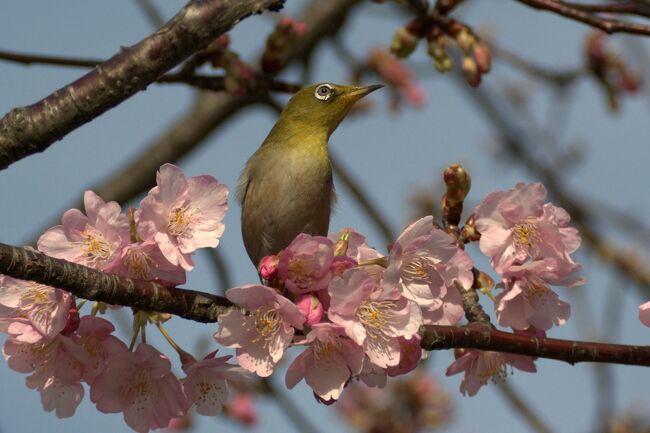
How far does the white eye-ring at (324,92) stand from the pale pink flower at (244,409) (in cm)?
470

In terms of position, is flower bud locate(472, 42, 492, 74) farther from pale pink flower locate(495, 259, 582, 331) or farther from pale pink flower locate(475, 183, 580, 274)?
pale pink flower locate(495, 259, 582, 331)

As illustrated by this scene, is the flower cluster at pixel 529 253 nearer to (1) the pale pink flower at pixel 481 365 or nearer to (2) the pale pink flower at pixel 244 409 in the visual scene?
(1) the pale pink flower at pixel 481 365

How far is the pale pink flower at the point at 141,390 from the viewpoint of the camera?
10.1 ft

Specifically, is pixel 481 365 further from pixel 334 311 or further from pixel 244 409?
pixel 244 409

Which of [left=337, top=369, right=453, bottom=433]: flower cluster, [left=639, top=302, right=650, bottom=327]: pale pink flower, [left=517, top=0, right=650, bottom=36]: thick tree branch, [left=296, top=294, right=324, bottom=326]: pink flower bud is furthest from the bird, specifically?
[left=337, top=369, right=453, bottom=433]: flower cluster

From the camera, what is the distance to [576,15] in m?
4.12

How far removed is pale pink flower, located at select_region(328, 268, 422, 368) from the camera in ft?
9.32

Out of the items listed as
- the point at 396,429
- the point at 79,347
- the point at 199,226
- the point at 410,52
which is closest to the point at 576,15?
the point at 410,52

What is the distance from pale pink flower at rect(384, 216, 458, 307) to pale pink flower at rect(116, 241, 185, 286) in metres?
0.68

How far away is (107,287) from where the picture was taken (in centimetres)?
271

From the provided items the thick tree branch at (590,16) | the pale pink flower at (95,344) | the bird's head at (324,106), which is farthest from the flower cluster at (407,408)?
the pale pink flower at (95,344)

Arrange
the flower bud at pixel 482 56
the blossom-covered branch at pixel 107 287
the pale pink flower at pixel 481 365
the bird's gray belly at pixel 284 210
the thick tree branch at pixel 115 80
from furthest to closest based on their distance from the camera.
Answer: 1. the flower bud at pixel 482 56
2. the bird's gray belly at pixel 284 210
3. the pale pink flower at pixel 481 365
4. the thick tree branch at pixel 115 80
5. the blossom-covered branch at pixel 107 287

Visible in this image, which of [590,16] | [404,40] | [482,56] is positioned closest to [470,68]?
[482,56]

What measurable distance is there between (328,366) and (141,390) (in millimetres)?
643
